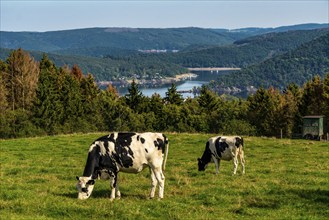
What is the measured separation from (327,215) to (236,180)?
5727 mm

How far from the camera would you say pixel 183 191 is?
15.5 metres

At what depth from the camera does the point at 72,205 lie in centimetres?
1281

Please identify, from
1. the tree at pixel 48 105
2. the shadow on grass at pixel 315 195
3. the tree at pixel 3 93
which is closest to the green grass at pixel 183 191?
the shadow on grass at pixel 315 195

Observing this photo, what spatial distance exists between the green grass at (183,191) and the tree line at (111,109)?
5138 centimetres

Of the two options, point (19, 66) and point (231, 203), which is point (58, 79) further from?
point (231, 203)

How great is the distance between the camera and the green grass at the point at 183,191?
1240 centimetres

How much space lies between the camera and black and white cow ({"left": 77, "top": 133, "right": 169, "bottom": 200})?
1421 cm

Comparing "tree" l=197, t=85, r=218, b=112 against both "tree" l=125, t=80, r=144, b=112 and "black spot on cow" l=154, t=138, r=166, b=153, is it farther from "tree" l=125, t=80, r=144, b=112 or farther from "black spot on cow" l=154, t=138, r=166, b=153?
"black spot on cow" l=154, t=138, r=166, b=153

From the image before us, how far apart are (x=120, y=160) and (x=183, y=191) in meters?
2.86

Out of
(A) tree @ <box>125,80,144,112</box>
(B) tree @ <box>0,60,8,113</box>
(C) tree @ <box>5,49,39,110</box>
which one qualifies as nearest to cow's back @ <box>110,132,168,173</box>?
(B) tree @ <box>0,60,8,113</box>

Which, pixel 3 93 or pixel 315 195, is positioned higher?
pixel 3 93

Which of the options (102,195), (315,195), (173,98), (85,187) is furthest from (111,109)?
(315,195)

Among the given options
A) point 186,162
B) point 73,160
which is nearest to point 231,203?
point 186,162

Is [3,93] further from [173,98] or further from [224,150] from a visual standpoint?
[224,150]
